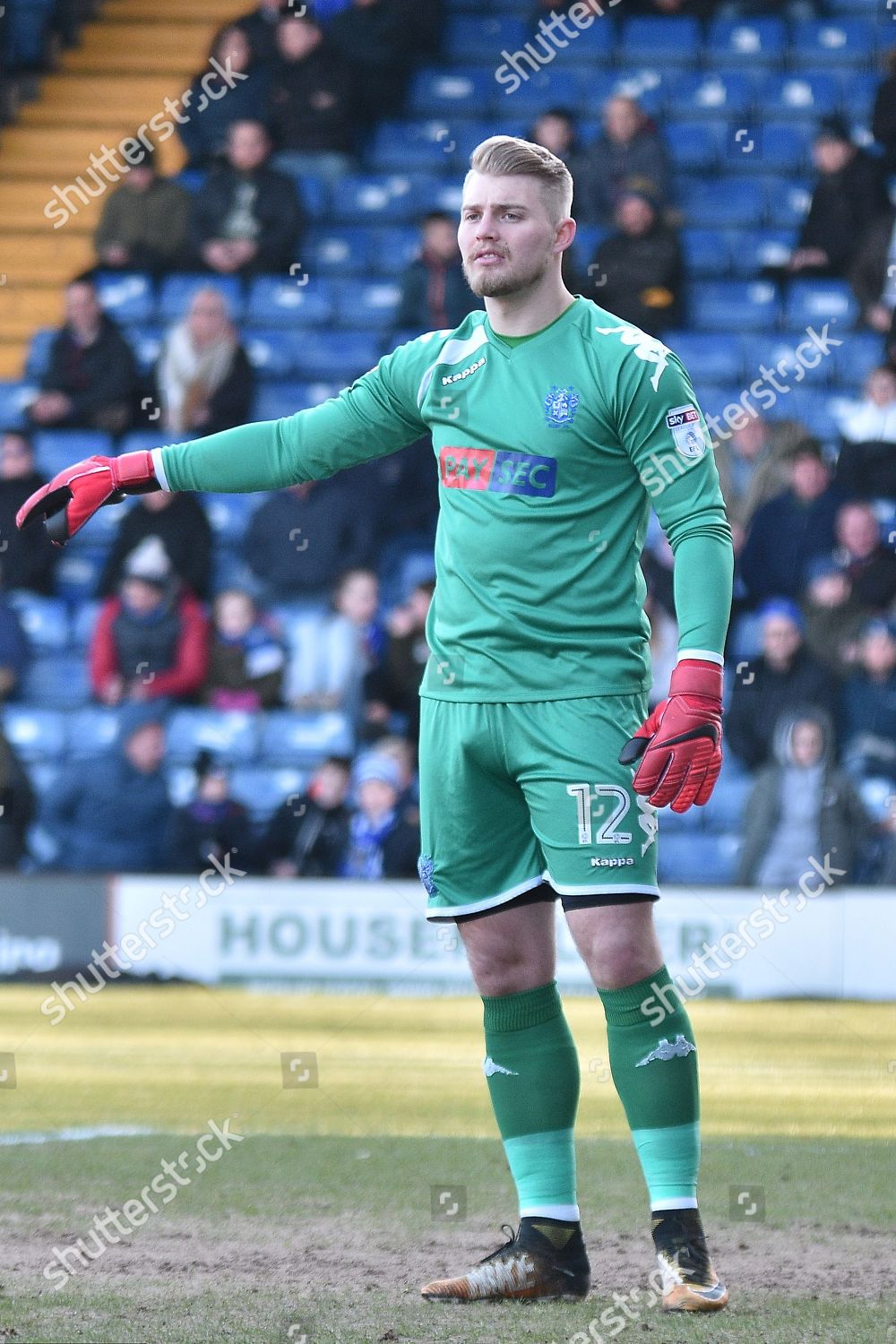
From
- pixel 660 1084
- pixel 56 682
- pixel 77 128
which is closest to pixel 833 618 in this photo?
pixel 56 682

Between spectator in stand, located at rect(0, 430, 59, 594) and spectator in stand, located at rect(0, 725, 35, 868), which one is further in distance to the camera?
spectator in stand, located at rect(0, 430, 59, 594)

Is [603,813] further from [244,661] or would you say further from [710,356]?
[710,356]

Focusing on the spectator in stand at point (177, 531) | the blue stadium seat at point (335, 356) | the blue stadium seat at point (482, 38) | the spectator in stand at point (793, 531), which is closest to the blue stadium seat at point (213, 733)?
the spectator in stand at point (177, 531)

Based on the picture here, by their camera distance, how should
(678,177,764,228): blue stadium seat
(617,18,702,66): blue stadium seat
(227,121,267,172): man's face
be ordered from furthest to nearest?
(617,18,702,66): blue stadium seat → (678,177,764,228): blue stadium seat → (227,121,267,172): man's face

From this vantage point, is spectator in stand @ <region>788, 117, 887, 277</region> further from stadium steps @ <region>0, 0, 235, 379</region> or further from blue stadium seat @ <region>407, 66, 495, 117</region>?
stadium steps @ <region>0, 0, 235, 379</region>

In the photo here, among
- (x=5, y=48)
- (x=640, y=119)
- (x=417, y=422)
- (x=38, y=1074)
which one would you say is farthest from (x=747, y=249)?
(x=417, y=422)

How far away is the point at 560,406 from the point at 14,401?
9528mm

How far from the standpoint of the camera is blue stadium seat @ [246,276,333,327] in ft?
41.1

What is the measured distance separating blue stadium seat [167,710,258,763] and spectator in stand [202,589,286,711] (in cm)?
8

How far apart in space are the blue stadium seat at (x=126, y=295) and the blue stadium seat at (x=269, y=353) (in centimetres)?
64

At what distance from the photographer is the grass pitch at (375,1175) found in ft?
11.3

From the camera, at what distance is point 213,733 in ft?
35.1

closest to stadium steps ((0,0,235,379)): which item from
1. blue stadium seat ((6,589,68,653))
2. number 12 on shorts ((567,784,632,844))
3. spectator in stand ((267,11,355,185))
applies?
spectator in stand ((267,11,355,185))

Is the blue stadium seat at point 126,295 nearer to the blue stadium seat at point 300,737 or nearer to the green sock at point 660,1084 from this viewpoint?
the blue stadium seat at point 300,737
